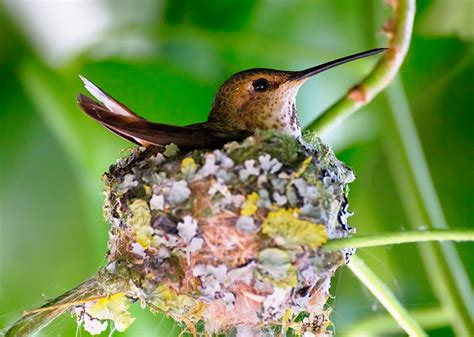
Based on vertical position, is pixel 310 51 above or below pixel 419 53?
below

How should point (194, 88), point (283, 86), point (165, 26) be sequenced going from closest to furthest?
point (283, 86) < point (194, 88) < point (165, 26)

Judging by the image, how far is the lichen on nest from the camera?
1.45 metres

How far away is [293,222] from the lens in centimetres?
144

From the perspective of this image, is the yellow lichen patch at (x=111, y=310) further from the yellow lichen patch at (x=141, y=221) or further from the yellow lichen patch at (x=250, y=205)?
the yellow lichen patch at (x=250, y=205)

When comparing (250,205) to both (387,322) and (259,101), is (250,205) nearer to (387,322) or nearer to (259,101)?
(259,101)

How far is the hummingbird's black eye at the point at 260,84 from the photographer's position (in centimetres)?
186

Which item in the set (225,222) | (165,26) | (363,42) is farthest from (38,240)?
(225,222)

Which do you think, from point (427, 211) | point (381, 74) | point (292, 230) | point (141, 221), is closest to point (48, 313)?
point (141, 221)

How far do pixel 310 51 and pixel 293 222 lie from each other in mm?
1250

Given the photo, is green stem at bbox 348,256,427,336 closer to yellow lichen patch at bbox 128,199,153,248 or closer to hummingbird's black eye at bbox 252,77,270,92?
yellow lichen patch at bbox 128,199,153,248

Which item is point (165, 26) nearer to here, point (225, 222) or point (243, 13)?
point (243, 13)

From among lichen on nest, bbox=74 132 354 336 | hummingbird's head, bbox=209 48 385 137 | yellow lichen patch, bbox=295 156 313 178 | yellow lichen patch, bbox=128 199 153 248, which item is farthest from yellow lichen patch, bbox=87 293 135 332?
hummingbird's head, bbox=209 48 385 137

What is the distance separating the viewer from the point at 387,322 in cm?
228

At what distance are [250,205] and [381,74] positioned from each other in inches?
17.8
